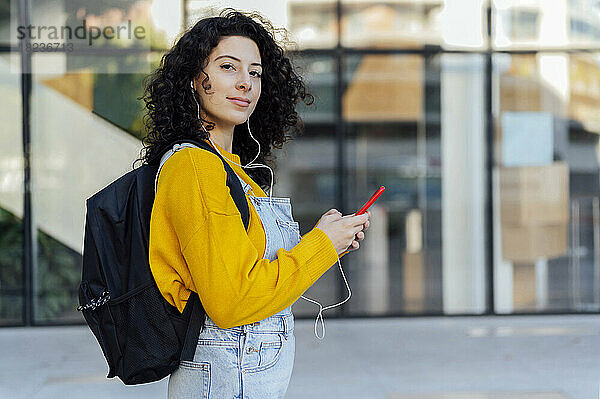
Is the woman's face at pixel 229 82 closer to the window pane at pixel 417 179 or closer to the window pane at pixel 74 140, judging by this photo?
the window pane at pixel 74 140

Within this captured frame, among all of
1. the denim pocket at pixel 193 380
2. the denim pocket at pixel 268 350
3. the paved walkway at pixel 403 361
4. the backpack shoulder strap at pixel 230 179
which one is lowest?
the paved walkway at pixel 403 361

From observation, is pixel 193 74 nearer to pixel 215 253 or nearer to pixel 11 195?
pixel 215 253

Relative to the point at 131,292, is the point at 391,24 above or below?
above

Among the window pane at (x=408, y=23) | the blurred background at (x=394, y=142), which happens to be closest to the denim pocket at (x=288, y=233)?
the blurred background at (x=394, y=142)

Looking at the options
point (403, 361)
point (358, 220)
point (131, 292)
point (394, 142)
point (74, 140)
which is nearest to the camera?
point (131, 292)

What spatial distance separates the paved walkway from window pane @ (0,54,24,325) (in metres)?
0.35

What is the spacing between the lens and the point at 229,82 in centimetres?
203

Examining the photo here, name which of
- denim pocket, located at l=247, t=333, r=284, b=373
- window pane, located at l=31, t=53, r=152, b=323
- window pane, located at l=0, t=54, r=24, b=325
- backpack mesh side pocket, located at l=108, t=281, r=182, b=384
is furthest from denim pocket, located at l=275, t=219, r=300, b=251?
window pane, located at l=0, t=54, r=24, b=325

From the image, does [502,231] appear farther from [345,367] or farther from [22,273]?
[22,273]

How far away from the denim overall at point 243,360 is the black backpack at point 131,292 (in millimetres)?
48

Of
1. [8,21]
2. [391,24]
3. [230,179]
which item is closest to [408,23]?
[391,24]

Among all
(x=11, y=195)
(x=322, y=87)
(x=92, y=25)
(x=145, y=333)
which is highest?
(x=92, y=25)

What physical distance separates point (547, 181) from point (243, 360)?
694 cm

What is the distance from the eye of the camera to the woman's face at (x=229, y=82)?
2.04 meters
